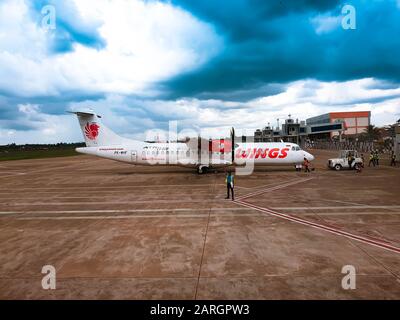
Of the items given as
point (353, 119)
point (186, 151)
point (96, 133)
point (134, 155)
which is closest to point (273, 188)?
point (186, 151)

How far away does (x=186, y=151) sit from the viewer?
3045cm

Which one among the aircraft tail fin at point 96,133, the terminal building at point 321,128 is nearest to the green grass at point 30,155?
the aircraft tail fin at point 96,133

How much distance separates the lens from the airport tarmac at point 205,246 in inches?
258

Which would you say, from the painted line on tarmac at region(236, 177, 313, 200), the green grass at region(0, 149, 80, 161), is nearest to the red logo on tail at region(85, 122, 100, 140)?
the painted line on tarmac at region(236, 177, 313, 200)

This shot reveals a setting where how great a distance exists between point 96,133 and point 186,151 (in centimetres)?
955

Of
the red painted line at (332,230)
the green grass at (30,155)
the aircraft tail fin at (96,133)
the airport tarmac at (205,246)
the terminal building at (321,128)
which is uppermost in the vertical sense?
the terminal building at (321,128)

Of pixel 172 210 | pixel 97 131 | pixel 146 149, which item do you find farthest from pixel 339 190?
pixel 97 131

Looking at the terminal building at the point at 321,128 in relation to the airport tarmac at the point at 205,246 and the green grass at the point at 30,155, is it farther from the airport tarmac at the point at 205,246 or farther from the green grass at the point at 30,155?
the airport tarmac at the point at 205,246

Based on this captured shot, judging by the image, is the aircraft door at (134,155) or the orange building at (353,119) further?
the orange building at (353,119)

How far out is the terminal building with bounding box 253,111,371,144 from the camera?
10188cm

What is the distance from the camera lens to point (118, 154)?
3012 cm

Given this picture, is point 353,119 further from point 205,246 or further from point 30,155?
point 205,246

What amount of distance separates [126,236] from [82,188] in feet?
46.5
